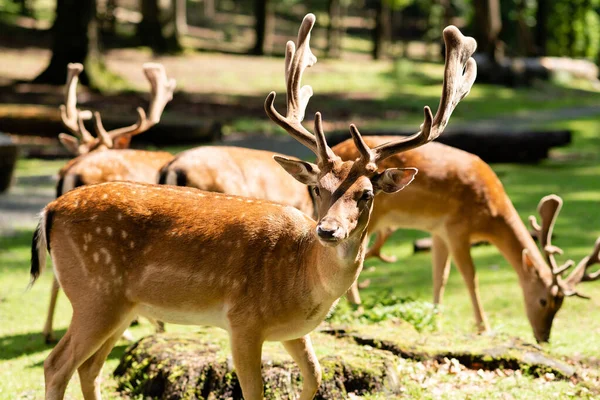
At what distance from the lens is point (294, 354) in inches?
207

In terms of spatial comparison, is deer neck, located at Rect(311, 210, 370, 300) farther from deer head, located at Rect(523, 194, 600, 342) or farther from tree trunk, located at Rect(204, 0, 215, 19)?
tree trunk, located at Rect(204, 0, 215, 19)

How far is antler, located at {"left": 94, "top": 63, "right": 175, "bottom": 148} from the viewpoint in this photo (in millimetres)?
8828

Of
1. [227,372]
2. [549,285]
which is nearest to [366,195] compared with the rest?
[227,372]

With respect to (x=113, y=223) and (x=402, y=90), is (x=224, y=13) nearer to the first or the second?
(x=402, y=90)

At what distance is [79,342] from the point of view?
5055 mm

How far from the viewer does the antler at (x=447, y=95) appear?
4.77 meters

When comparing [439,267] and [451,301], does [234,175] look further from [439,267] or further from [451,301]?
[451,301]

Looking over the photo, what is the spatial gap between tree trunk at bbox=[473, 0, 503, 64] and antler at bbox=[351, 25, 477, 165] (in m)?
25.3

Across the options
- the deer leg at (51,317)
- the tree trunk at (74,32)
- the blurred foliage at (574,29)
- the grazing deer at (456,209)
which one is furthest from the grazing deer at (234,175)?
the blurred foliage at (574,29)

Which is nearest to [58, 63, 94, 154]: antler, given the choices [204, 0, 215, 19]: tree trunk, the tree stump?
the tree stump

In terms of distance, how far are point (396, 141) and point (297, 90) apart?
94 centimetres

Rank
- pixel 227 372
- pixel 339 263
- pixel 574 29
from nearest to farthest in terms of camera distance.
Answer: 1. pixel 339 263
2. pixel 227 372
3. pixel 574 29

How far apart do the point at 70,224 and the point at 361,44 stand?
43.6 m

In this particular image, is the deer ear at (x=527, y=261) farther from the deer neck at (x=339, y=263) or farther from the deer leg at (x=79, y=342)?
the deer leg at (x=79, y=342)
